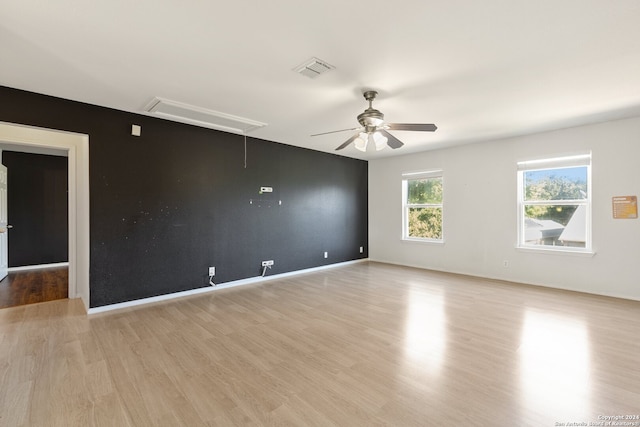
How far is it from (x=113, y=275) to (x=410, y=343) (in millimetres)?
3565

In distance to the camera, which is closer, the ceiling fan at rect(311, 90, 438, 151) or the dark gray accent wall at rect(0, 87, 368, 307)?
the ceiling fan at rect(311, 90, 438, 151)

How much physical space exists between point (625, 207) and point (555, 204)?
0.78 m

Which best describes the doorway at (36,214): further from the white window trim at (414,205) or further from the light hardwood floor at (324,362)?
the white window trim at (414,205)

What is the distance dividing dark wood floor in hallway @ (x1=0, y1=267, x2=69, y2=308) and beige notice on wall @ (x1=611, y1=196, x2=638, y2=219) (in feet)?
25.8

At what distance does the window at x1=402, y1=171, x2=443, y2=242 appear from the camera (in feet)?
19.9

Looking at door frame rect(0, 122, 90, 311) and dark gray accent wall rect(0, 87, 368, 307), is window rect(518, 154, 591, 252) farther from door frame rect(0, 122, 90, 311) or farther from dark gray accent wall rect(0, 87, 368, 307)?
door frame rect(0, 122, 90, 311)

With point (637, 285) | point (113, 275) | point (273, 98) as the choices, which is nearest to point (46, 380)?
point (113, 275)

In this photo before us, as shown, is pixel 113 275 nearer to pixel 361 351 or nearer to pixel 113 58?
pixel 113 58

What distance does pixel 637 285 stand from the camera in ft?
13.0

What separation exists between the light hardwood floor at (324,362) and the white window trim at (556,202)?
80 centimetres

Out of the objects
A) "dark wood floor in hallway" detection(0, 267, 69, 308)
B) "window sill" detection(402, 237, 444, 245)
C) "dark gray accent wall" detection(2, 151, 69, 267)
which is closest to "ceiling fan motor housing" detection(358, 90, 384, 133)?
"window sill" detection(402, 237, 444, 245)

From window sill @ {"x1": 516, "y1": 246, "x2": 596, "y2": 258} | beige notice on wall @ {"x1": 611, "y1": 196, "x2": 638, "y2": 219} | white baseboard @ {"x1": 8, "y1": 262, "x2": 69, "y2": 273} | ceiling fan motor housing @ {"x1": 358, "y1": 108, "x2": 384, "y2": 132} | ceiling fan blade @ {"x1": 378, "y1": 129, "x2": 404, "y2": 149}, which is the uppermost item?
ceiling fan motor housing @ {"x1": 358, "y1": 108, "x2": 384, "y2": 132}

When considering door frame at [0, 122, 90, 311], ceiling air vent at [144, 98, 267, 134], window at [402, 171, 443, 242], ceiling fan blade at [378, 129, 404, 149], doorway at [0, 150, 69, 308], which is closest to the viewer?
ceiling fan blade at [378, 129, 404, 149]

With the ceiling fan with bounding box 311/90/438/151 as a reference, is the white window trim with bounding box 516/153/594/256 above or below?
below
